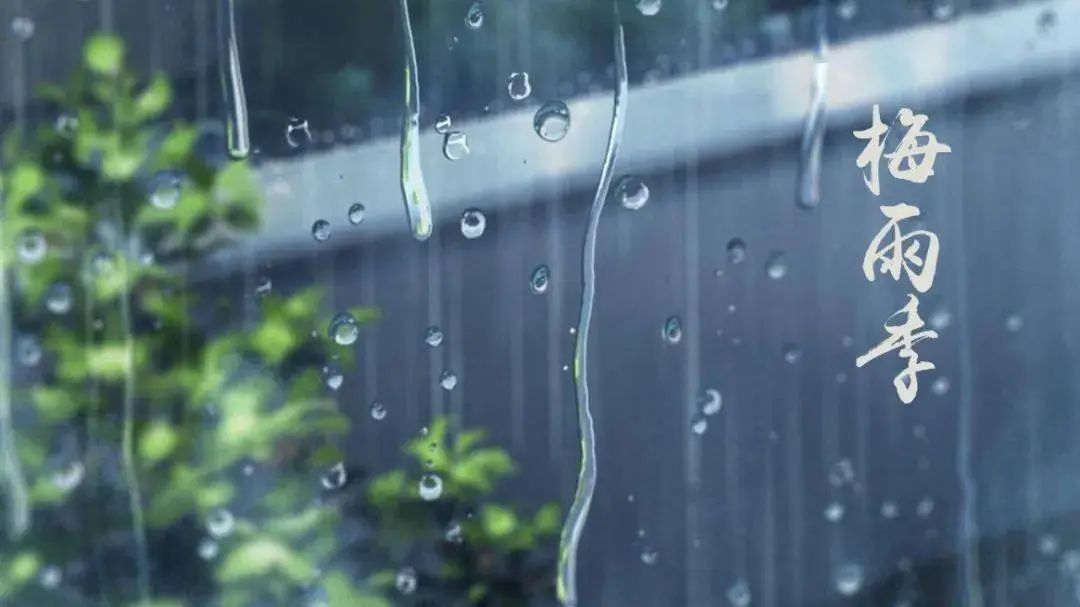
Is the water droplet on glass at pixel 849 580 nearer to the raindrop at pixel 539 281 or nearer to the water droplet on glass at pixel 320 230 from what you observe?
the raindrop at pixel 539 281

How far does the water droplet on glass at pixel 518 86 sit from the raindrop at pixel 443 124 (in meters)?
0.06

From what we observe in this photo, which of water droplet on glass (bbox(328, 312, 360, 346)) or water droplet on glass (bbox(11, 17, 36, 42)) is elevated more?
water droplet on glass (bbox(11, 17, 36, 42))

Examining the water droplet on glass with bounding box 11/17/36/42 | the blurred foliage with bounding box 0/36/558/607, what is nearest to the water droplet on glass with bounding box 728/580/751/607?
the blurred foliage with bounding box 0/36/558/607

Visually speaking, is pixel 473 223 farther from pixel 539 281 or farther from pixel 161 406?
pixel 161 406

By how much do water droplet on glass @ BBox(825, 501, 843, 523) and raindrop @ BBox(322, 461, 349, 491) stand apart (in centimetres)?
42

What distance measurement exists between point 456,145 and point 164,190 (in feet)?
0.80

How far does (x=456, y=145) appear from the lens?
0.75m

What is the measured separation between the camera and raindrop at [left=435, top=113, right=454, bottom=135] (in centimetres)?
75

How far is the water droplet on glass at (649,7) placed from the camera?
76cm

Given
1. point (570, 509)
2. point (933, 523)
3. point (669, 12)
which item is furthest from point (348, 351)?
point (933, 523)

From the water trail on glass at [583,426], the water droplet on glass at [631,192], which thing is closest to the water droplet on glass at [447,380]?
the water trail on glass at [583,426]

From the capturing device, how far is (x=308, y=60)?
2.44ft

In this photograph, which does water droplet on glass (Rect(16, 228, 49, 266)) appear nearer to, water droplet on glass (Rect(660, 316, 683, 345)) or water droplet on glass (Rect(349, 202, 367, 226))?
water droplet on glass (Rect(349, 202, 367, 226))

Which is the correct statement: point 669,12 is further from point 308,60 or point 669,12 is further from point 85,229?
point 85,229
